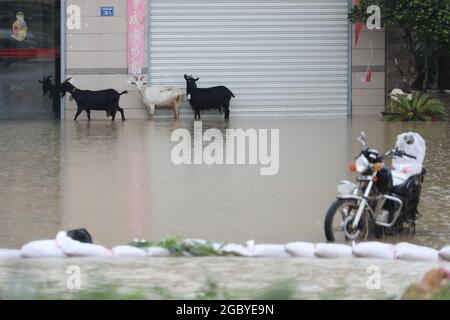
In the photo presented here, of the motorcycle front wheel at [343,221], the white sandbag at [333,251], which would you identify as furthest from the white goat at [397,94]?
the white sandbag at [333,251]

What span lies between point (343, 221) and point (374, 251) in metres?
0.87

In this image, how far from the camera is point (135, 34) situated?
23.3 meters

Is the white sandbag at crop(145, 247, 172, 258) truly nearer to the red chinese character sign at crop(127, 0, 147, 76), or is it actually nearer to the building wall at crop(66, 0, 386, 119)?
the building wall at crop(66, 0, 386, 119)

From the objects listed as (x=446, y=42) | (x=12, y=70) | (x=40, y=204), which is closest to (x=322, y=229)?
(x=40, y=204)

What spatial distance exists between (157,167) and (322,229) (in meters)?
4.75

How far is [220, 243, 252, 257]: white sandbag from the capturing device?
25.5ft

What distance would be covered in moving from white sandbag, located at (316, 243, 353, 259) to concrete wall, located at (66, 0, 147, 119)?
15890 mm

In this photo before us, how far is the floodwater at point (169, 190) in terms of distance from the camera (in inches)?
365

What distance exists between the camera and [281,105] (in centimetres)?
2411

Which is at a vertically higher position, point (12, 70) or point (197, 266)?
point (12, 70)

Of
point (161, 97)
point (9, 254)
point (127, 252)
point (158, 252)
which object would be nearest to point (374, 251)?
point (158, 252)

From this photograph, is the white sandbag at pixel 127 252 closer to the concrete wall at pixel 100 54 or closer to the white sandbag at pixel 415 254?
the white sandbag at pixel 415 254

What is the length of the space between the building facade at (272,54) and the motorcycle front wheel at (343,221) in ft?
49.6

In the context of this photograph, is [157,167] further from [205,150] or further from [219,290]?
[219,290]
